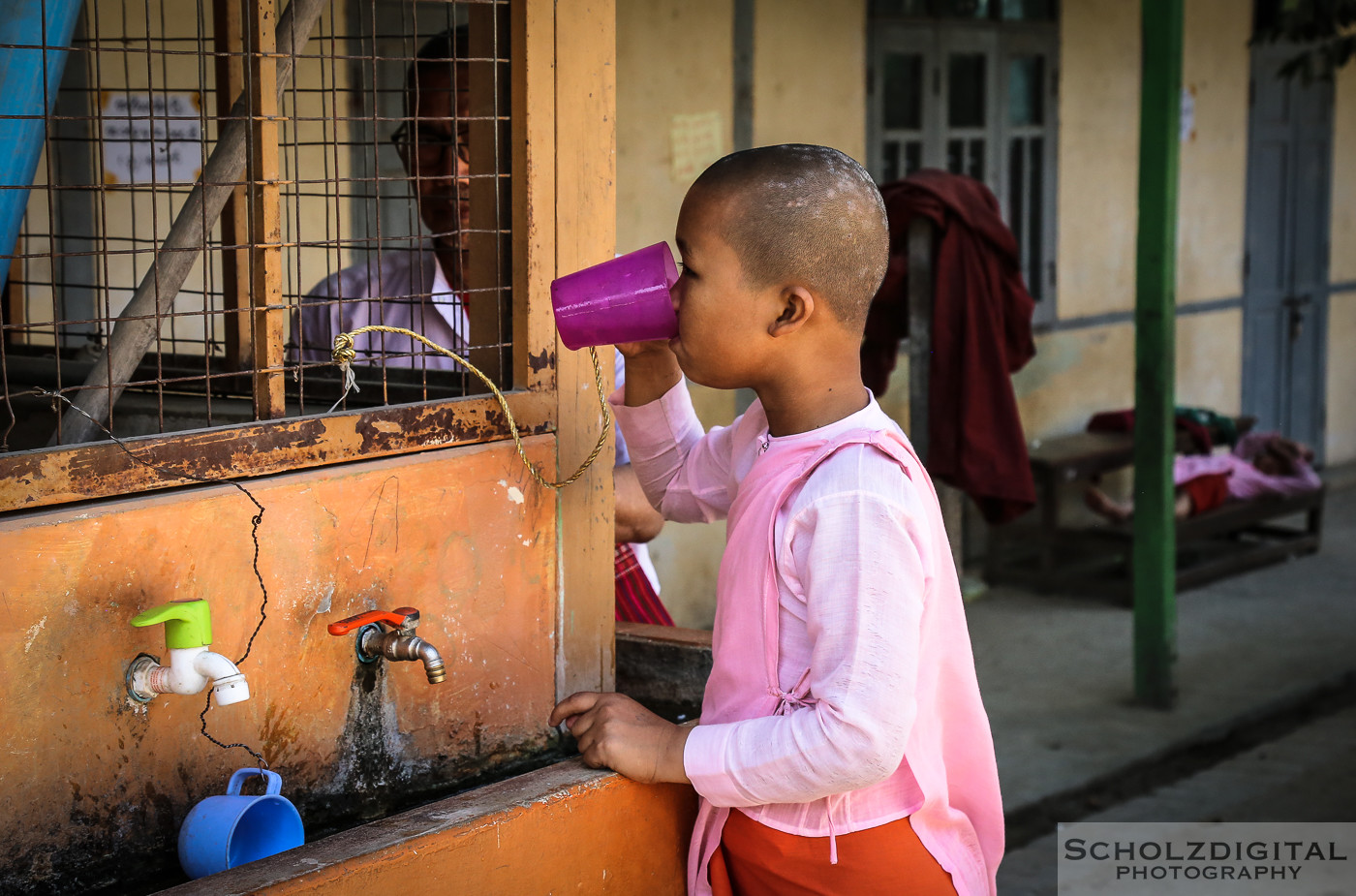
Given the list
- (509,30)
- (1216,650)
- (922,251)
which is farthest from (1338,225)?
(509,30)

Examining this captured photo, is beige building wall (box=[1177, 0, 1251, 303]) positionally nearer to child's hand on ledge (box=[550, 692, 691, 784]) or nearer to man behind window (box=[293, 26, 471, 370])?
man behind window (box=[293, 26, 471, 370])

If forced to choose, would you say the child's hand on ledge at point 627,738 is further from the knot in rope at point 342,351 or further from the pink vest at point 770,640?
the knot in rope at point 342,351

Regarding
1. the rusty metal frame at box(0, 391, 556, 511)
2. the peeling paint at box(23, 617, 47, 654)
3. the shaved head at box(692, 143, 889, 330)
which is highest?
the shaved head at box(692, 143, 889, 330)

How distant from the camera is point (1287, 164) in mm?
8742

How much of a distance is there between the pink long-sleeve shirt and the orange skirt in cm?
2

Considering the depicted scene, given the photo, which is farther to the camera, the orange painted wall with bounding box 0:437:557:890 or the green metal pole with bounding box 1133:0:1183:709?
the green metal pole with bounding box 1133:0:1183:709

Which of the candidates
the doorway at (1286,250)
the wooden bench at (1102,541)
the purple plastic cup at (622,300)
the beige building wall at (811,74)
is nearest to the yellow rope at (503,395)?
the purple plastic cup at (622,300)

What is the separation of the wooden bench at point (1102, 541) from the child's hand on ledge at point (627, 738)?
501 centimetres

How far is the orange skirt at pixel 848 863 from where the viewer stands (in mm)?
1695

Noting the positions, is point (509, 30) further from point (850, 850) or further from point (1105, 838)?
point (1105, 838)

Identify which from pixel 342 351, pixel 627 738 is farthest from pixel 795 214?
pixel 627 738

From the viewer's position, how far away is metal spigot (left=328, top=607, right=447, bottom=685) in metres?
1.70

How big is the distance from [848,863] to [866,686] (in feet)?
0.96

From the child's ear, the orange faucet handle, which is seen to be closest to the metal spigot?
the orange faucet handle
